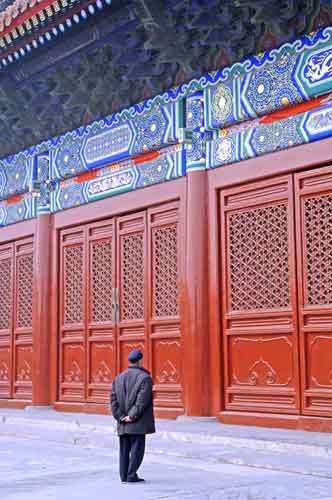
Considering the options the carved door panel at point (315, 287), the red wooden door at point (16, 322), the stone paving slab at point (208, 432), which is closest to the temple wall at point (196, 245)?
the carved door panel at point (315, 287)

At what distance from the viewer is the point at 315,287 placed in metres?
7.44

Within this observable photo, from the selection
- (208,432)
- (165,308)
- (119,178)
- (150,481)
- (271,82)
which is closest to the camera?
(150,481)

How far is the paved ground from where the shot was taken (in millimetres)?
5250

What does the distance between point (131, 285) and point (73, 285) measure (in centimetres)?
127

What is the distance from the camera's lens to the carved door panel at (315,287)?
7273 millimetres

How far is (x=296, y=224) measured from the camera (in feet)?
25.0

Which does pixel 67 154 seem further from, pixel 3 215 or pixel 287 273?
pixel 287 273

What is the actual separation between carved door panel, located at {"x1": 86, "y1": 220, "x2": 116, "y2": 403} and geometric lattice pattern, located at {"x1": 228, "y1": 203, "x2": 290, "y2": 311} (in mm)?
2035

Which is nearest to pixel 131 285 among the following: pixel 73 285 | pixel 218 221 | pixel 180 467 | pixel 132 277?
pixel 132 277

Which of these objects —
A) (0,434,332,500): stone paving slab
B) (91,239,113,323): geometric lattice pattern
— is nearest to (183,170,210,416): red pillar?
(0,434,332,500): stone paving slab

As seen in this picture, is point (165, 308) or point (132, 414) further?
point (165, 308)

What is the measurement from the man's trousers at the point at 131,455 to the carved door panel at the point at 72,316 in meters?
4.44

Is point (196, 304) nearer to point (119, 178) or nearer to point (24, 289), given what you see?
point (119, 178)

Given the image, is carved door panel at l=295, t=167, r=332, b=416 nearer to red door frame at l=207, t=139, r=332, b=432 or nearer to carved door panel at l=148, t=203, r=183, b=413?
red door frame at l=207, t=139, r=332, b=432
